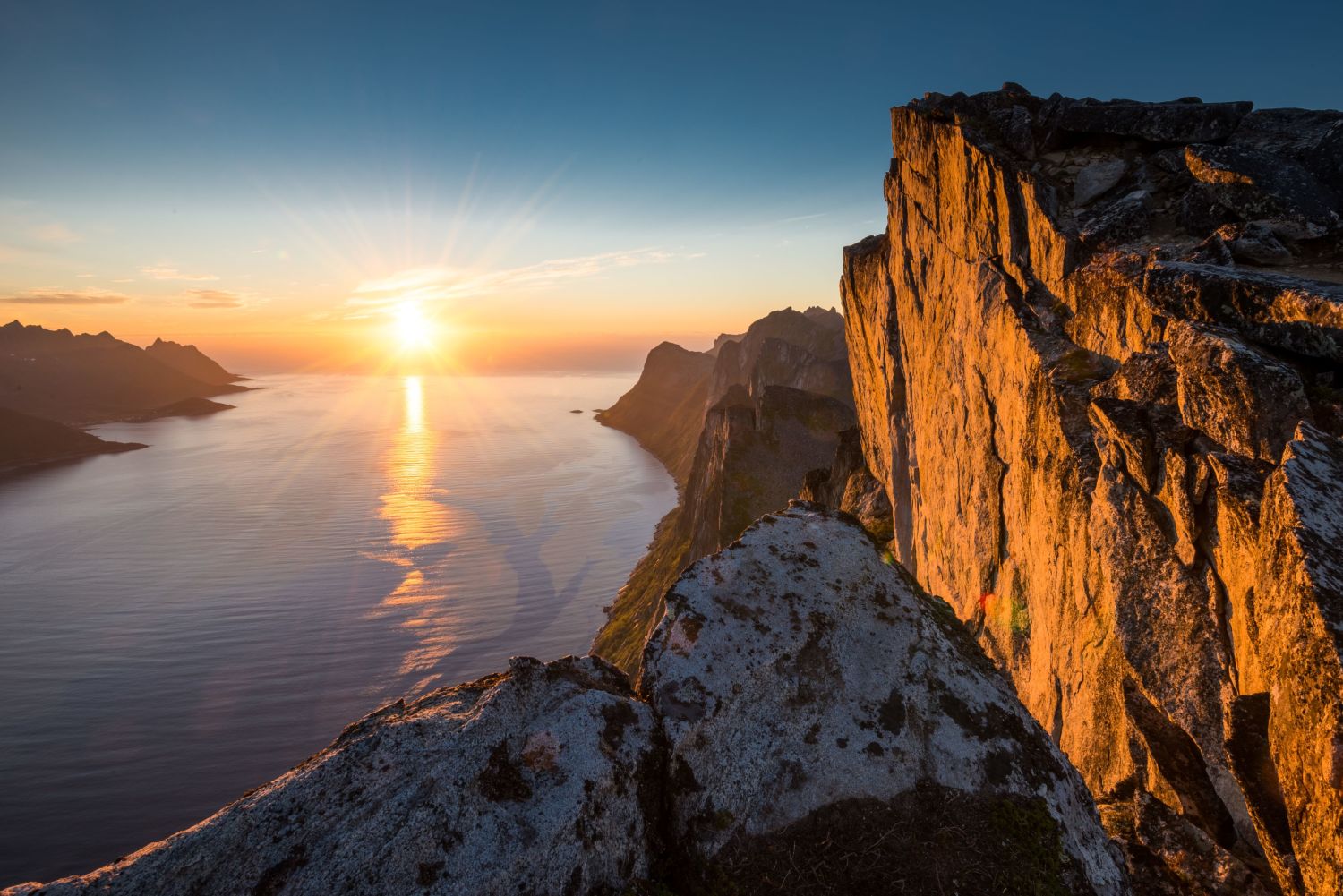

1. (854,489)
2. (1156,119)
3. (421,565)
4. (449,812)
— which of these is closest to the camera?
(449,812)

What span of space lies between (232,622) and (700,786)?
126624 mm

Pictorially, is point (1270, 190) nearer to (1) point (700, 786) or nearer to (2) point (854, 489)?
(1) point (700, 786)

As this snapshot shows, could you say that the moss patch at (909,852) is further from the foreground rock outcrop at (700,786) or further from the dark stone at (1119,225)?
the dark stone at (1119,225)

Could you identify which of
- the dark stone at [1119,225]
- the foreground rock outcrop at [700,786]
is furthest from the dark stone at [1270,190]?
the foreground rock outcrop at [700,786]

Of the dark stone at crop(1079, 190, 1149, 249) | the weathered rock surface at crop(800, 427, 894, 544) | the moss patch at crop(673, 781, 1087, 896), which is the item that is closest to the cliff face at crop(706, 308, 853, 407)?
the weathered rock surface at crop(800, 427, 894, 544)

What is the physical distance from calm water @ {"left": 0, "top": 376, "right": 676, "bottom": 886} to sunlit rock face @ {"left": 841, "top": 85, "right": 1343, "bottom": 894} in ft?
254

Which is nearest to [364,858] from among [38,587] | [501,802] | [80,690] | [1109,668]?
[501,802]

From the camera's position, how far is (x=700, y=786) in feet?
28.3

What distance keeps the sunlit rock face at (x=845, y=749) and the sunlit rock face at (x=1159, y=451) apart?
9.41ft

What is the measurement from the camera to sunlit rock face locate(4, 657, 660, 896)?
Answer: 21.7 feet

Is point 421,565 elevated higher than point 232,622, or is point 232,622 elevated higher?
point 421,565

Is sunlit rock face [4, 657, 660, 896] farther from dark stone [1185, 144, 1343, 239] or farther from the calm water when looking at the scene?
the calm water

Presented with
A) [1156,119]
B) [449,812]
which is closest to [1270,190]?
[1156,119]

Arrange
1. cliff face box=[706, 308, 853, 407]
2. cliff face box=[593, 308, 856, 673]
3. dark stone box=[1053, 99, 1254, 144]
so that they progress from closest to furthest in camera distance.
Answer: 1. dark stone box=[1053, 99, 1254, 144]
2. cliff face box=[593, 308, 856, 673]
3. cliff face box=[706, 308, 853, 407]
